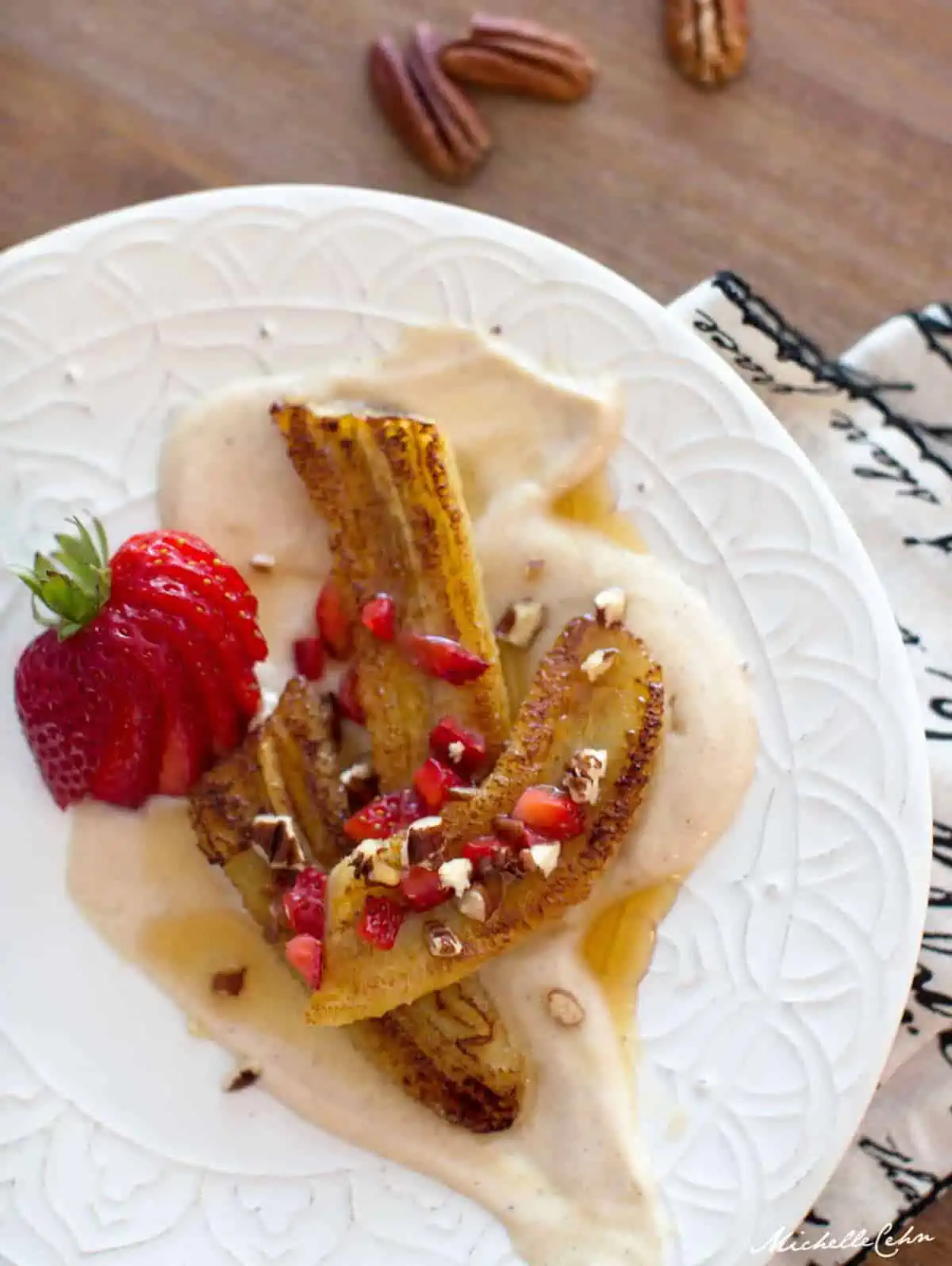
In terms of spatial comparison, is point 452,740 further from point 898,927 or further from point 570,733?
point 898,927

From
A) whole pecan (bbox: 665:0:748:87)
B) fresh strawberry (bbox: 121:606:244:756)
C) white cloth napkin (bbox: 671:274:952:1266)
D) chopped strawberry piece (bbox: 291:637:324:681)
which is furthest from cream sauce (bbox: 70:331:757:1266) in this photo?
whole pecan (bbox: 665:0:748:87)

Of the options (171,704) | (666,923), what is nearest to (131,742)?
(171,704)

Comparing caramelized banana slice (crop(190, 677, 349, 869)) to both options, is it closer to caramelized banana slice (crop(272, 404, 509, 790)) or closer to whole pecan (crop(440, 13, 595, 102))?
caramelized banana slice (crop(272, 404, 509, 790))

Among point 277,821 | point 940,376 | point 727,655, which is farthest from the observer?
point 940,376

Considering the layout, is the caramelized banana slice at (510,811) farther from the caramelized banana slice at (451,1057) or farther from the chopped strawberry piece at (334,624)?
the chopped strawberry piece at (334,624)

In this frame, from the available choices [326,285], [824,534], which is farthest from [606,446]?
[326,285]

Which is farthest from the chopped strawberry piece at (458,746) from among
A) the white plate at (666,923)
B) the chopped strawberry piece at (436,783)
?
the white plate at (666,923)
